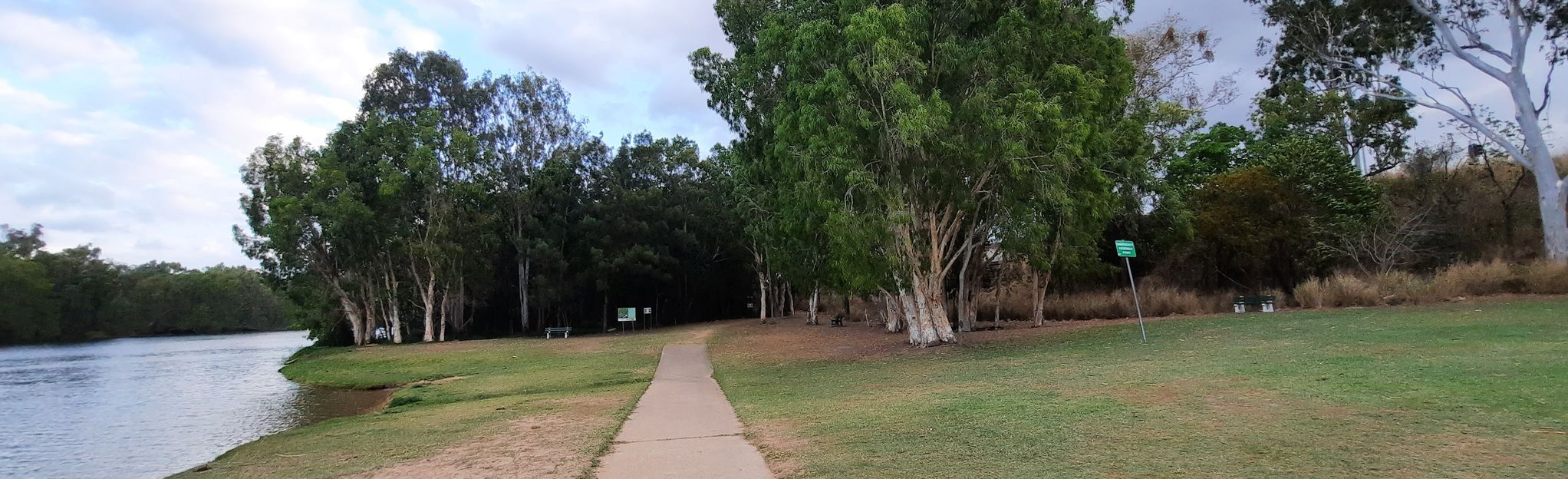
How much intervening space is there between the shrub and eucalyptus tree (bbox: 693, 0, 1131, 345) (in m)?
11.9

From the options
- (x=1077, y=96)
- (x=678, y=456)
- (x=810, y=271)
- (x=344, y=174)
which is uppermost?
(x=344, y=174)

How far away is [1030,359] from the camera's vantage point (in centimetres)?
1572

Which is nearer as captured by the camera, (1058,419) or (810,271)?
(1058,419)

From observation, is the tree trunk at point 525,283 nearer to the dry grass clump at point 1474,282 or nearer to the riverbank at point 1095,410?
the riverbank at point 1095,410

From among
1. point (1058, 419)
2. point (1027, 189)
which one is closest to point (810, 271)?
point (1027, 189)

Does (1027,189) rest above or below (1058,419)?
A: above

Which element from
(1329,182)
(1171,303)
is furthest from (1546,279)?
(1171,303)

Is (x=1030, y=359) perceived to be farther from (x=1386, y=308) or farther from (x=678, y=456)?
(x=1386, y=308)

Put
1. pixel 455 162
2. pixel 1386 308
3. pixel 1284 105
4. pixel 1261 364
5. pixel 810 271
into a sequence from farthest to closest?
pixel 455 162 < pixel 1284 105 < pixel 810 271 < pixel 1386 308 < pixel 1261 364

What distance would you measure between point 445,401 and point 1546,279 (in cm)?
2723

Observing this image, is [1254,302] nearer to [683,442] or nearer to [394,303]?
[683,442]

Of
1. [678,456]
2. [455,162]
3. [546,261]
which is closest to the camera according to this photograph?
[678,456]

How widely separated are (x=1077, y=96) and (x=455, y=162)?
3351cm

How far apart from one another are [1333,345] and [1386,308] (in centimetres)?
936
